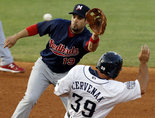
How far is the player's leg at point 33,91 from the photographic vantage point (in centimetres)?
518

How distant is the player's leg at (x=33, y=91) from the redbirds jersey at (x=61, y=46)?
0.17m

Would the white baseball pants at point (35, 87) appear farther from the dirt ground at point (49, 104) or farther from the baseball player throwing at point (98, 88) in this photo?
the baseball player throwing at point (98, 88)

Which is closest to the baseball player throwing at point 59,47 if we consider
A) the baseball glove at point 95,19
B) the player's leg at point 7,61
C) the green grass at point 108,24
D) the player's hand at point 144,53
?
the baseball glove at point 95,19

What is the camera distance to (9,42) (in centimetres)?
547

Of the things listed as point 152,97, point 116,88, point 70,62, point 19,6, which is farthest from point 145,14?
point 116,88

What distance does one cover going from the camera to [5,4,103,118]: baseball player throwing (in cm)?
536

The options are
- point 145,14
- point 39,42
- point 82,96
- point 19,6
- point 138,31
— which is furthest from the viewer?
point 19,6

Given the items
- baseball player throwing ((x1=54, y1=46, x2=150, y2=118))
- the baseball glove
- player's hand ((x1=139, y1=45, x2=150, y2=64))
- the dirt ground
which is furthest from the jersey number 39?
A: the dirt ground

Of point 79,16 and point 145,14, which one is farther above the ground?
point 79,16

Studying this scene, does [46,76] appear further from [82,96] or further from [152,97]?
[152,97]

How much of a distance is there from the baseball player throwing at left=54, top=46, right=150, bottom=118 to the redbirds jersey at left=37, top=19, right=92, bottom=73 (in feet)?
4.75

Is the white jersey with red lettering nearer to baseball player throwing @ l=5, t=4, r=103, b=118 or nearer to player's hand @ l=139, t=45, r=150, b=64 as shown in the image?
player's hand @ l=139, t=45, r=150, b=64

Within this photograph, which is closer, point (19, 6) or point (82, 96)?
point (82, 96)

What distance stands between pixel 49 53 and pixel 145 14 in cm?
1004
